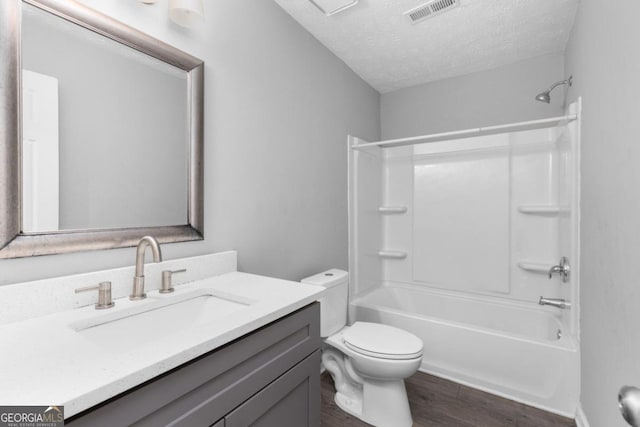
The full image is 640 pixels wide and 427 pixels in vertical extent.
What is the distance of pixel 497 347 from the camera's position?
1.89 m

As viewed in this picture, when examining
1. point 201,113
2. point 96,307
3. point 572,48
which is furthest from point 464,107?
point 96,307

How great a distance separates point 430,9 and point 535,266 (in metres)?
1.98

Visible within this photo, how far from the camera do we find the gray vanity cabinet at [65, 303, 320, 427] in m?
0.62

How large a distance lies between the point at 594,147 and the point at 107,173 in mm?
2114

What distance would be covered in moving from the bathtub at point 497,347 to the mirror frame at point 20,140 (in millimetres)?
1617

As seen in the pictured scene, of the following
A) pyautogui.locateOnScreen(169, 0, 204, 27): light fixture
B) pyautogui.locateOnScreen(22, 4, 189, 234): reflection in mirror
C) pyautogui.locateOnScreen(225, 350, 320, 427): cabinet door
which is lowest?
pyautogui.locateOnScreen(225, 350, 320, 427): cabinet door

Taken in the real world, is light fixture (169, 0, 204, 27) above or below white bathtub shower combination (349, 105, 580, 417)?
above

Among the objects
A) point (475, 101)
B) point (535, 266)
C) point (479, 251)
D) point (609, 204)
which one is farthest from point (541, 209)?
point (609, 204)

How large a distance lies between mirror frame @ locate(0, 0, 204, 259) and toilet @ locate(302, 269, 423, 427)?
0.94 m

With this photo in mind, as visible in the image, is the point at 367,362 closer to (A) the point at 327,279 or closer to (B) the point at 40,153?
(A) the point at 327,279

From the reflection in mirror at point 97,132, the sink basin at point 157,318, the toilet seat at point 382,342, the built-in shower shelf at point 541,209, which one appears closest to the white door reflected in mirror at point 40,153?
the reflection in mirror at point 97,132

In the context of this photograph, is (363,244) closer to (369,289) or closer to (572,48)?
(369,289)

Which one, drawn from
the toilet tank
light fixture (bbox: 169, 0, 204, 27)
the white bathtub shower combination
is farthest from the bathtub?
light fixture (bbox: 169, 0, 204, 27)

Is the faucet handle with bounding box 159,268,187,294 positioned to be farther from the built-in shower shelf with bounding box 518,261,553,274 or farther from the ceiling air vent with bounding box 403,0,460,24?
the built-in shower shelf with bounding box 518,261,553,274
